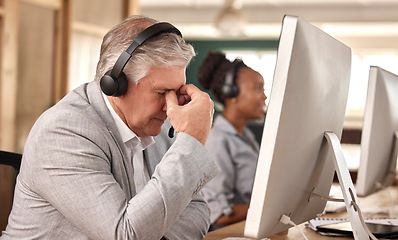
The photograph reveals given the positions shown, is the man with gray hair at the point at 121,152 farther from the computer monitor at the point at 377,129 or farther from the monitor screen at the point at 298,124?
the computer monitor at the point at 377,129

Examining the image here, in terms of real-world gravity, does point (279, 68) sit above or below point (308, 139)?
above

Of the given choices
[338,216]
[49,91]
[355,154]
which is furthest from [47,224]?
[355,154]

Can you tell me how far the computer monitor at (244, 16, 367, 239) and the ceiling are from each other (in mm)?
7420

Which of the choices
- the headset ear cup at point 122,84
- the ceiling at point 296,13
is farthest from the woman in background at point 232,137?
the ceiling at point 296,13

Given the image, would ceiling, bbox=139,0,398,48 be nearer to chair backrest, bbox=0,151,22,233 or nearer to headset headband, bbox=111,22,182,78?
chair backrest, bbox=0,151,22,233

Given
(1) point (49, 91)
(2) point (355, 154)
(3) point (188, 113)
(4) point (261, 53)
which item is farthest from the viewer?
(4) point (261, 53)

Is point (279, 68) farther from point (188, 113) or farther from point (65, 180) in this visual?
point (65, 180)

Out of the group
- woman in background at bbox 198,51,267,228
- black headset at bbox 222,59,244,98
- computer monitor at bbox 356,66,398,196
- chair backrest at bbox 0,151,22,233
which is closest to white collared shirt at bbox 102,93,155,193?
chair backrest at bbox 0,151,22,233

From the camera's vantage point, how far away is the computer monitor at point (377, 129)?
5.83 ft

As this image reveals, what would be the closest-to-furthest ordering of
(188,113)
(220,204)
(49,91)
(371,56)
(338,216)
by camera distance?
(188,113), (338,216), (220,204), (49,91), (371,56)

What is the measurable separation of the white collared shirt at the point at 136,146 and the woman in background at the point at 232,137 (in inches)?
44.4

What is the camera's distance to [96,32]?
13.9 feet

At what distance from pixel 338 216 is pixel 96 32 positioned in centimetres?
Answer: 267

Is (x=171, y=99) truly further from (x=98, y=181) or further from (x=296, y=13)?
(x=296, y=13)
